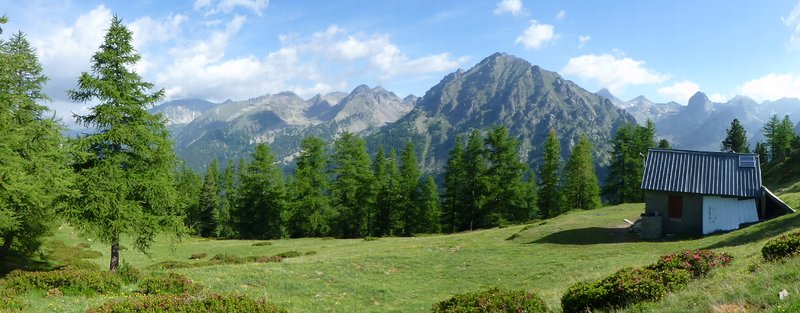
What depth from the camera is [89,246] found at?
148 feet

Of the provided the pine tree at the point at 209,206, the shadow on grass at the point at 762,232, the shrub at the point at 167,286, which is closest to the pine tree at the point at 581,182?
the shadow on grass at the point at 762,232

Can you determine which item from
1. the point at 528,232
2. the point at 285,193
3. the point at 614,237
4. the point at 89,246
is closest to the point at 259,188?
the point at 285,193

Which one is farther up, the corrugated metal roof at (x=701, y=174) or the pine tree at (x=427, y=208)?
the corrugated metal roof at (x=701, y=174)

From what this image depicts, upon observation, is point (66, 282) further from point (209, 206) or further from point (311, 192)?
point (209, 206)

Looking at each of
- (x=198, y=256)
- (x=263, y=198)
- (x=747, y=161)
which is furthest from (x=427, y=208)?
(x=747, y=161)

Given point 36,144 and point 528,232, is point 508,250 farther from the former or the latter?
point 36,144

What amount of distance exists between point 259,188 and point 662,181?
52.6m

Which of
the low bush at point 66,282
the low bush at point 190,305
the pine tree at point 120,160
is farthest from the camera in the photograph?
the pine tree at point 120,160

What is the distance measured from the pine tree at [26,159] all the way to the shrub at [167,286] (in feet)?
19.7

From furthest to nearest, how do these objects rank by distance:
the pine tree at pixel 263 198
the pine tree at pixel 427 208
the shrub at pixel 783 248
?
the pine tree at pixel 427 208 → the pine tree at pixel 263 198 → the shrub at pixel 783 248

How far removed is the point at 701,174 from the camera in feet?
132

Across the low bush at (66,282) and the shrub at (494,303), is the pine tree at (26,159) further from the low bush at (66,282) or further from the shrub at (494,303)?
the shrub at (494,303)

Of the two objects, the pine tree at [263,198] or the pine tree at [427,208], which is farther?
the pine tree at [427,208]

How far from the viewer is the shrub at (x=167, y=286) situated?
18.4 meters
